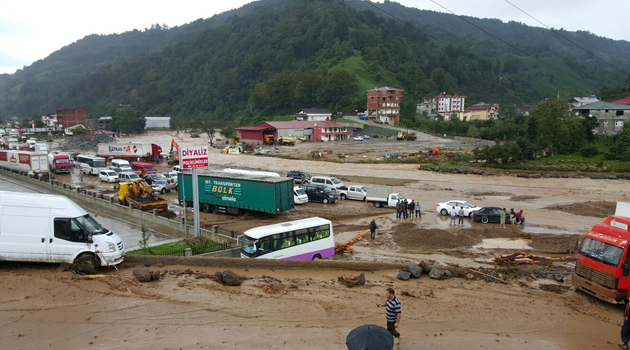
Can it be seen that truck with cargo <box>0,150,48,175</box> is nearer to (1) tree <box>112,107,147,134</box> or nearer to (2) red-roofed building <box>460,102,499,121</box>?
(1) tree <box>112,107,147,134</box>

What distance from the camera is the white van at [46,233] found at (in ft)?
39.5

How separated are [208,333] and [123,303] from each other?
111 inches

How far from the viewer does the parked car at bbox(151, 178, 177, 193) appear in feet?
123

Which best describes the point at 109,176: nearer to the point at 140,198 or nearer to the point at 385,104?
the point at 140,198

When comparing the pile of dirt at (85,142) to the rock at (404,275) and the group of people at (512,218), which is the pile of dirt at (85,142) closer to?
the group of people at (512,218)

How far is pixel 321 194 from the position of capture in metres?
32.3

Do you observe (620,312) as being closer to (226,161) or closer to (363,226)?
(363,226)

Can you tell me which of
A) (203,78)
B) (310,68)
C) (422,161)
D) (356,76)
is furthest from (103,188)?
(203,78)

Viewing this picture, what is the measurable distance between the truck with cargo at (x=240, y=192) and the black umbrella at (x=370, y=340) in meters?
19.7

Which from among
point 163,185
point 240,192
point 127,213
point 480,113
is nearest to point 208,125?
point 163,185

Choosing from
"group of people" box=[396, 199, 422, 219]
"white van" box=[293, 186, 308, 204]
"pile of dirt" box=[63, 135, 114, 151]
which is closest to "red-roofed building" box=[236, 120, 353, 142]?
"pile of dirt" box=[63, 135, 114, 151]

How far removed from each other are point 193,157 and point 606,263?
17.9 metres

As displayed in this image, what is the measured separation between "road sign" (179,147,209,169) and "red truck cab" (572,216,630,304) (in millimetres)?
16864

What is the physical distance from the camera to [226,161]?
64.0m
